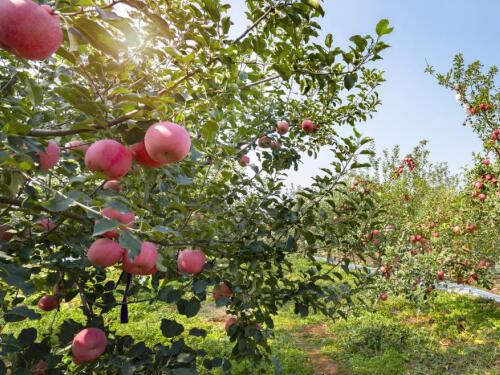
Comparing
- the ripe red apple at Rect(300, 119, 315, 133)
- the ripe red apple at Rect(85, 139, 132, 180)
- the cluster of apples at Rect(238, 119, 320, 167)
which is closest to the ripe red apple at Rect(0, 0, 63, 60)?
the ripe red apple at Rect(85, 139, 132, 180)

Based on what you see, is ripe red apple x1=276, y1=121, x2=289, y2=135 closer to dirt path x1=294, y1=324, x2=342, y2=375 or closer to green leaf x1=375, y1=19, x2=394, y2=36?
green leaf x1=375, y1=19, x2=394, y2=36

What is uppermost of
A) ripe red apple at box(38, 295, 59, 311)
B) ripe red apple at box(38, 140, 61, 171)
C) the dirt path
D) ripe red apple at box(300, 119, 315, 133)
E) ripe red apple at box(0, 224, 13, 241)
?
ripe red apple at box(300, 119, 315, 133)

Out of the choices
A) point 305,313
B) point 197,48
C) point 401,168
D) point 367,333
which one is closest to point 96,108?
point 197,48

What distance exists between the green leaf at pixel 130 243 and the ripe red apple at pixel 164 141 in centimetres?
26

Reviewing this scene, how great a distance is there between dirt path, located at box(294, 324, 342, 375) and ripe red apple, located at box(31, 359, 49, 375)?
4.21 metres

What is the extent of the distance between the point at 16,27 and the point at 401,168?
31.5 ft

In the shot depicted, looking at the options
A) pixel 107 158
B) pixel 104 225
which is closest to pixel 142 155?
pixel 107 158

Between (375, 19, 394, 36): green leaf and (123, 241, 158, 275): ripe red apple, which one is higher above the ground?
(375, 19, 394, 36): green leaf

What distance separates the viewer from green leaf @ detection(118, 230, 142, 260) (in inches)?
36.4

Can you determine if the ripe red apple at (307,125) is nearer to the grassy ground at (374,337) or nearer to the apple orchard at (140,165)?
the apple orchard at (140,165)

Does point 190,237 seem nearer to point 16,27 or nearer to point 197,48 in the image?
point 197,48

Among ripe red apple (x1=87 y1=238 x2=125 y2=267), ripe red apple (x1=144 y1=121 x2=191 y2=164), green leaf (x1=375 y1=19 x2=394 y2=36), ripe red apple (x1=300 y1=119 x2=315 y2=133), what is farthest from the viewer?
ripe red apple (x1=300 y1=119 x2=315 y2=133)

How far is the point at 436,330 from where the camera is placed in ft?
22.6

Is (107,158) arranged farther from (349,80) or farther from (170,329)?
(170,329)
